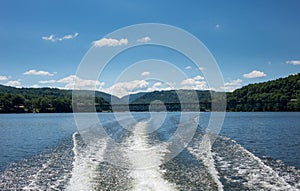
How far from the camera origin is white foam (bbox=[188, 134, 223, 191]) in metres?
12.4

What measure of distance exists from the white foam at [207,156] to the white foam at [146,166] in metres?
1.69

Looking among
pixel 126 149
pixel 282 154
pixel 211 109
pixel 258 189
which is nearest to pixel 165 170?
pixel 258 189

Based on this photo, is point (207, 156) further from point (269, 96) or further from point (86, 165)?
point (269, 96)

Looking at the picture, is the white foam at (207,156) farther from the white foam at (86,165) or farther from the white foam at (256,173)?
the white foam at (86,165)

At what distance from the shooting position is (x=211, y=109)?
422 feet

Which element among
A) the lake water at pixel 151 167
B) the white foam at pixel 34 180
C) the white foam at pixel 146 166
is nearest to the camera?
→ the white foam at pixel 34 180

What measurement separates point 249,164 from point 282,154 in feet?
13.5

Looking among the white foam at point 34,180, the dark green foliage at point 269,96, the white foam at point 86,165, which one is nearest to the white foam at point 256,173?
the white foam at point 86,165

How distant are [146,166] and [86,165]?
259cm

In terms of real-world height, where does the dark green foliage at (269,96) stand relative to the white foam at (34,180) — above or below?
above

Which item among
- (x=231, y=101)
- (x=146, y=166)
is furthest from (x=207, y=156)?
(x=231, y=101)

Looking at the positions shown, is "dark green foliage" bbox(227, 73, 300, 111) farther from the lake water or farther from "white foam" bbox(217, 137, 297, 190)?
"white foam" bbox(217, 137, 297, 190)

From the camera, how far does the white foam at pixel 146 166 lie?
37.2 ft

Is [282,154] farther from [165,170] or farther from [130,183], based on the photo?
[130,183]
